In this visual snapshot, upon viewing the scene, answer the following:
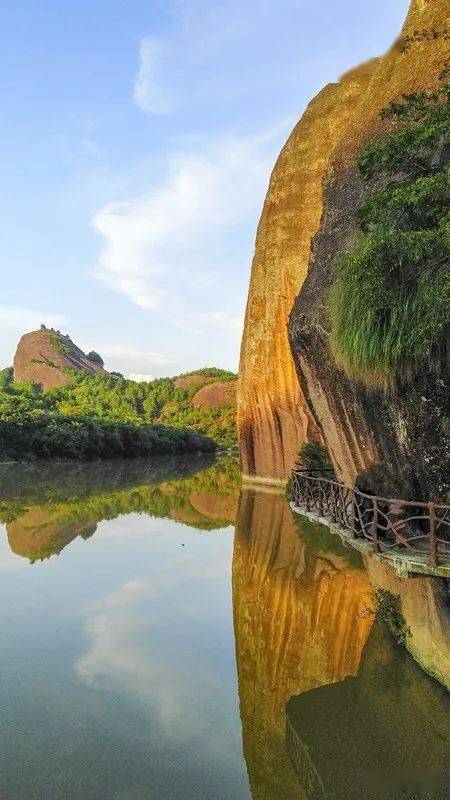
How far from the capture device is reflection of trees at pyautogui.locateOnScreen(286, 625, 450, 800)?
714cm

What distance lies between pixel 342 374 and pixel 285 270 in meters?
29.3

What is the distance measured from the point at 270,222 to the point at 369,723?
121ft

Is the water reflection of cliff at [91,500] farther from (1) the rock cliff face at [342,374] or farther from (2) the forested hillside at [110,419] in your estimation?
(1) the rock cliff face at [342,374]

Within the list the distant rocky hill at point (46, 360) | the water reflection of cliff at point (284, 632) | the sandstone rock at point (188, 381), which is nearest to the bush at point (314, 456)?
the water reflection of cliff at point (284, 632)

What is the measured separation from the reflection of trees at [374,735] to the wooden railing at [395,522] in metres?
2.42

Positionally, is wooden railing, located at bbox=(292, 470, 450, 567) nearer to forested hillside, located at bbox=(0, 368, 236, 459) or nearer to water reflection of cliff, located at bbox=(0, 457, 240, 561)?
water reflection of cliff, located at bbox=(0, 457, 240, 561)

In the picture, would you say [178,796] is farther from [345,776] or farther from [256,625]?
[256,625]

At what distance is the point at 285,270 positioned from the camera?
3891 cm

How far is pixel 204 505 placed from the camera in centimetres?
3478

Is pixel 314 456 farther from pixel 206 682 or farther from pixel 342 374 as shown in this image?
pixel 206 682

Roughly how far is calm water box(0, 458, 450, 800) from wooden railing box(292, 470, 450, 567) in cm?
244

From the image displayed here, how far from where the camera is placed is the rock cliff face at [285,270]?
124 feet

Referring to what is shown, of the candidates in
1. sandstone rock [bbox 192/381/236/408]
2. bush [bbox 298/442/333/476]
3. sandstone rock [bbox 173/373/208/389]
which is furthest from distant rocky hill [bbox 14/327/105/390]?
bush [bbox 298/442/333/476]

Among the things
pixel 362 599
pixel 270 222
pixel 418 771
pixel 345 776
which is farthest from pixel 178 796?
pixel 270 222
